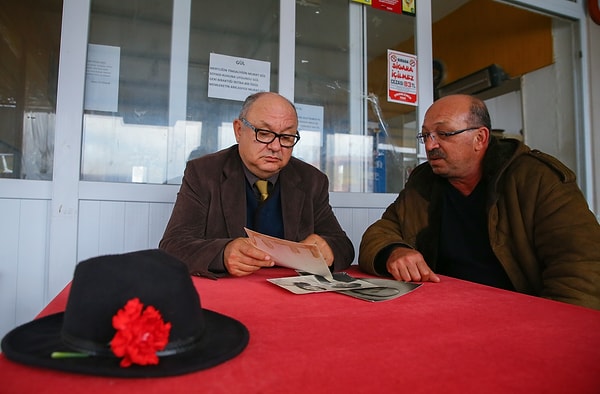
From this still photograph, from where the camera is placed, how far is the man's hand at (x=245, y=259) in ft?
4.00

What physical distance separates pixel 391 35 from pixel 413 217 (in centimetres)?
178

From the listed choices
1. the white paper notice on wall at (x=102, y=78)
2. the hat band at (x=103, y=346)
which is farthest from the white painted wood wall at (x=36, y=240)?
the hat band at (x=103, y=346)

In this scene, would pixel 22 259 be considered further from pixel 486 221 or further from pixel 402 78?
pixel 402 78

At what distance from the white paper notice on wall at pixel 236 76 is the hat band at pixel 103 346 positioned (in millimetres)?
2105

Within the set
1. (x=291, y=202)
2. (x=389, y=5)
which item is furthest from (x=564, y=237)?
(x=389, y=5)

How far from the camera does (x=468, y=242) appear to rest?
171 cm

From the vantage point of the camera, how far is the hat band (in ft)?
1.70

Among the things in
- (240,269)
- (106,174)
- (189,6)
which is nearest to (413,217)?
(240,269)

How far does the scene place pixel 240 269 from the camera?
1231mm

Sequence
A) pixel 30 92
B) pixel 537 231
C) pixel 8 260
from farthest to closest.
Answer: pixel 30 92, pixel 8 260, pixel 537 231

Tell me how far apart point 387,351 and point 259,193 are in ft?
4.22

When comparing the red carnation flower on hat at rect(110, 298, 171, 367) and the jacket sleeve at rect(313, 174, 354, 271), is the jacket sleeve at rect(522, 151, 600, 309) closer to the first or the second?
the jacket sleeve at rect(313, 174, 354, 271)

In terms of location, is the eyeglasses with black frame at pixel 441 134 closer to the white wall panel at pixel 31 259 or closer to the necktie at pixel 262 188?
the necktie at pixel 262 188

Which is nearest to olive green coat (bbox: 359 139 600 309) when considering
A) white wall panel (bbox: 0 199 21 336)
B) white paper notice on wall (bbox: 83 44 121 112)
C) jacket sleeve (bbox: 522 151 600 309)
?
jacket sleeve (bbox: 522 151 600 309)
